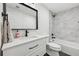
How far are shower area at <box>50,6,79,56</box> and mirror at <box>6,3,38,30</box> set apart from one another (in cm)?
164

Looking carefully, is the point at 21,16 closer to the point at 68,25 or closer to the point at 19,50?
the point at 19,50

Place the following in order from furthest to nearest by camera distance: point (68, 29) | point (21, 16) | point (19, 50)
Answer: point (68, 29) → point (21, 16) → point (19, 50)

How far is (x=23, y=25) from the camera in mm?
→ 1433

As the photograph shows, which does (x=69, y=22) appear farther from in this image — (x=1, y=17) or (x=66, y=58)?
(x=1, y=17)

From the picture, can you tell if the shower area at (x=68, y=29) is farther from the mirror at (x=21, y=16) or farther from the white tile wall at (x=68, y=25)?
the mirror at (x=21, y=16)

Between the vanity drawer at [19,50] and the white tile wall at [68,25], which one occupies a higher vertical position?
the white tile wall at [68,25]

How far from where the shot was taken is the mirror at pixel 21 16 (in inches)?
45.2

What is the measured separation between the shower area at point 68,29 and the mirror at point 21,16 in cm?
164

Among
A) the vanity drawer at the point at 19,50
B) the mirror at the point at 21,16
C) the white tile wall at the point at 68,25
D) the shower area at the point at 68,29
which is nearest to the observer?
the vanity drawer at the point at 19,50

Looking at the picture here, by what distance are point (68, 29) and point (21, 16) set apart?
7.71ft

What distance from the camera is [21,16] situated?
1.38 meters

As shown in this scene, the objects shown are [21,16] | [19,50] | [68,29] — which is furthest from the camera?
[68,29]

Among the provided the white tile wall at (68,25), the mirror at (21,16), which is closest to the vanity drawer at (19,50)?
the mirror at (21,16)

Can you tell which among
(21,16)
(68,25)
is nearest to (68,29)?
(68,25)
